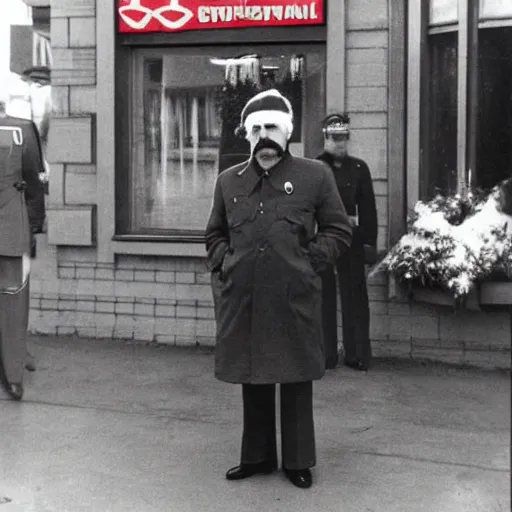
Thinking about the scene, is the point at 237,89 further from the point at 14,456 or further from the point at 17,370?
the point at 14,456

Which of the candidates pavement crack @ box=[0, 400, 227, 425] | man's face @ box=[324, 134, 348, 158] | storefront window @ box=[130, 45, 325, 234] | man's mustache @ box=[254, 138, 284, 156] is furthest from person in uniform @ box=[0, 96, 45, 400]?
man's mustache @ box=[254, 138, 284, 156]

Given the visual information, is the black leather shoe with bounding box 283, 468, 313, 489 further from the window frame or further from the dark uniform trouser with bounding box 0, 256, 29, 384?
the window frame

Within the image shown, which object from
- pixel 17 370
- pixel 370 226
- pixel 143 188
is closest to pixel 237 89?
pixel 143 188

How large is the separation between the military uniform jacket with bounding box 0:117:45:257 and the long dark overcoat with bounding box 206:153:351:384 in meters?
2.33

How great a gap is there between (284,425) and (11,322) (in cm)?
262

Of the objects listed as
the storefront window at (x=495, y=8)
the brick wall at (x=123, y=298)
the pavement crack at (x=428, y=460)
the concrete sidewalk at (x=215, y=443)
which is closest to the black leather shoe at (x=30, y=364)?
the concrete sidewalk at (x=215, y=443)

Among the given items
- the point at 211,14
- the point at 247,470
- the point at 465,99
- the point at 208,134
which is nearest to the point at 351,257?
the point at 465,99

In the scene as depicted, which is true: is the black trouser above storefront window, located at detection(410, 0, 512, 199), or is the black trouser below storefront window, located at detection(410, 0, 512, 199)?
below

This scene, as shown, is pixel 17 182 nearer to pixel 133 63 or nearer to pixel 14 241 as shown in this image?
pixel 14 241

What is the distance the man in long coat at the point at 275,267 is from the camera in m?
5.42

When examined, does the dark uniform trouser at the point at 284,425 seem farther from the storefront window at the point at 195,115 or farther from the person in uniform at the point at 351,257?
the storefront window at the point at 195,115

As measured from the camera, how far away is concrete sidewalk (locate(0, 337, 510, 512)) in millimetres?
5352

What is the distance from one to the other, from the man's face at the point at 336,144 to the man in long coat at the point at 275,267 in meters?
2.87

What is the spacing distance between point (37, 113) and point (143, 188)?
126 centimetres
